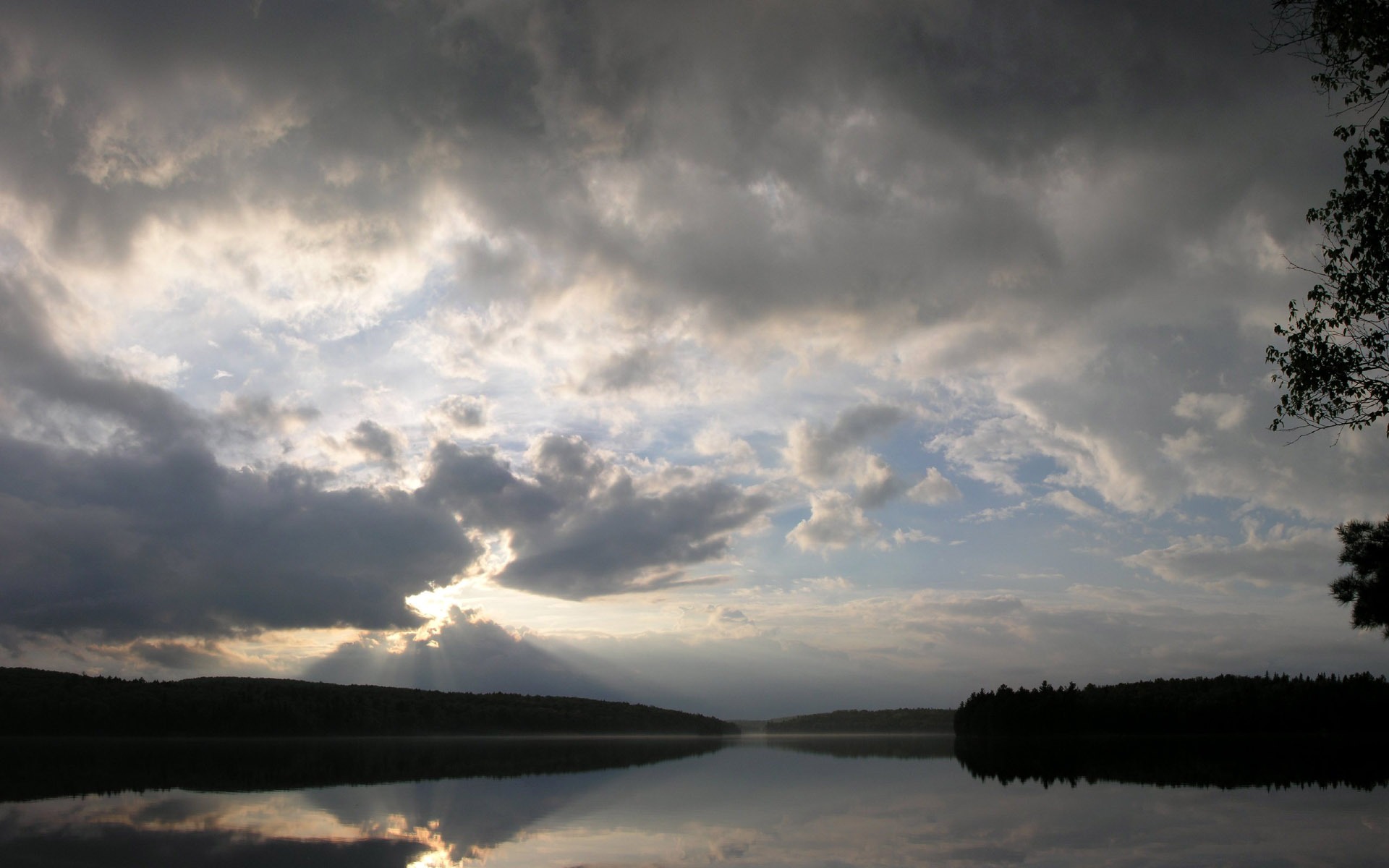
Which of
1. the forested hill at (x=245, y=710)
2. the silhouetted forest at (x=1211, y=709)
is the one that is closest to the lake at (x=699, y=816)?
the silhouetted forest at (x=1211, y=709)

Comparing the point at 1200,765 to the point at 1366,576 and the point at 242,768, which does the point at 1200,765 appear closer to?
the point at 1366,576

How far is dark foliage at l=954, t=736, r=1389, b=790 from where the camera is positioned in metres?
35.7

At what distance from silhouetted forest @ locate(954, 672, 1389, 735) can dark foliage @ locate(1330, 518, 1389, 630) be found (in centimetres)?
8796

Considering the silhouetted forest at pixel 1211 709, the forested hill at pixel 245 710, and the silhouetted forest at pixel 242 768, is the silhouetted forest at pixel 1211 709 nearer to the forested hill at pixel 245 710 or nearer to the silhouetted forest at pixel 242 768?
the silhouetted forest at pixel 242 768

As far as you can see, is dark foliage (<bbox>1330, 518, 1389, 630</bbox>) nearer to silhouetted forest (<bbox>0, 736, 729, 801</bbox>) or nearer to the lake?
the lake

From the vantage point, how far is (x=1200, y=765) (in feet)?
158

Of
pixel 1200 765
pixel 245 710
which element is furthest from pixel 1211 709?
pixel 245 710

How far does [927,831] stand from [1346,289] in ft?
51.8

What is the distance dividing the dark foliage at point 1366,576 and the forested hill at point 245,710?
155244mm

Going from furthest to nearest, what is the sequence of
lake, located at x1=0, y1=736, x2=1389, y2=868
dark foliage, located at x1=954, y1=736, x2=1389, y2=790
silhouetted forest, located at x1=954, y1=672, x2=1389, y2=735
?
1. silhouetted forest, located at x1=954, y1=672, x2=1389, y2=735
2. dark foliage, located at x1=954, y1=736, x2=1389, y2=790
3. lake, located at x1=0, y1=736, x2=1389, y2=868

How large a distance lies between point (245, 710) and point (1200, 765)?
14692 centimetres

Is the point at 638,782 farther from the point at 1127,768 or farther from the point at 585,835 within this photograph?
the point at 1127,768

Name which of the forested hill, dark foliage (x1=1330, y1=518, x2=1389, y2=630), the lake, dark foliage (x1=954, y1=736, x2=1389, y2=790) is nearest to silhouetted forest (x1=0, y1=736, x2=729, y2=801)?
the lake

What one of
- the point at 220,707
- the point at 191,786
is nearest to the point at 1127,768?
the point at 191,786
